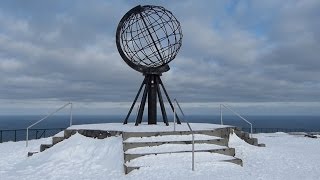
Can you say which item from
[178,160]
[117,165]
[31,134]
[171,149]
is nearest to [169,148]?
[171,149]

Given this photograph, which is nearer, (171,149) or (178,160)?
(178,160)

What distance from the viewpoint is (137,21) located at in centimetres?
1662

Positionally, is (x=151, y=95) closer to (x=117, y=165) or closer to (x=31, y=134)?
(x=117, y=165)

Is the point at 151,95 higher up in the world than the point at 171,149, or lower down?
higher up

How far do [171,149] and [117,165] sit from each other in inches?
73.7

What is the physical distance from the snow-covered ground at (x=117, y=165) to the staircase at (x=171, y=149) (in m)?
0.14

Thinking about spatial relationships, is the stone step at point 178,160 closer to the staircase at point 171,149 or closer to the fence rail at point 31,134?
the staircase at point 171,149

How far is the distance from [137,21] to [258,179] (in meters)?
9.65

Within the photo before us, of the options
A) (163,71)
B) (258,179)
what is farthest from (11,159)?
(258,179)

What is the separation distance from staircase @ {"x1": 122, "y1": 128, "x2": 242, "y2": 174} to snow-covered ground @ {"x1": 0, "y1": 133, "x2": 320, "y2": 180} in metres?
0.14

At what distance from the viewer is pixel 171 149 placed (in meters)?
11.9

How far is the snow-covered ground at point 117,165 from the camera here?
1015 centimetres

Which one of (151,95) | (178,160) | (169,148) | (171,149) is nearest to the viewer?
(178,160)

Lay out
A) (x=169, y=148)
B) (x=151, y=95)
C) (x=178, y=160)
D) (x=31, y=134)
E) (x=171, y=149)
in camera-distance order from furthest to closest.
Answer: (x=31, y=134), (x=151, y=95), (x=169, y=148), (x=171, y=149), (x=178, y=160)
